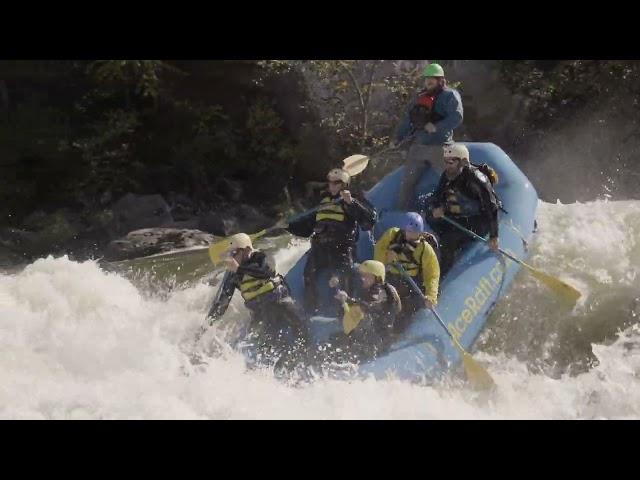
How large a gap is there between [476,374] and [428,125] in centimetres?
228

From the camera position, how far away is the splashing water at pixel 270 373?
5.16m

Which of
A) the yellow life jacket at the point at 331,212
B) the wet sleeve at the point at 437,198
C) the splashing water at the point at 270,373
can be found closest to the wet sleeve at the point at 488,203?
the wet sleeve at the point at 437,198

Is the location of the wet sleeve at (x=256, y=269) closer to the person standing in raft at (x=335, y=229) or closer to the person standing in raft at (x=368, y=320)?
the person standing in raft at (x=368, y=320)

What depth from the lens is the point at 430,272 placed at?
5926 mm

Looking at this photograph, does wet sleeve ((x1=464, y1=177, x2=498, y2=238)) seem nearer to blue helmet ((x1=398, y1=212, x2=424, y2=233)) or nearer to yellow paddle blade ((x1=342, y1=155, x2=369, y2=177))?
blue helmet ((x1=398, y1=212, x2=424, y2=233))

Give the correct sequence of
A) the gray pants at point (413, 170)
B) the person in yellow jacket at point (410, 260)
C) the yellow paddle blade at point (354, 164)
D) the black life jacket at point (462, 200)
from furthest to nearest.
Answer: the gray pants at point (413, 170), the yellow paddle blade at point (354, 164), the black life jacket at point (462, 200), the person in yellow jacket at point (410, 260)

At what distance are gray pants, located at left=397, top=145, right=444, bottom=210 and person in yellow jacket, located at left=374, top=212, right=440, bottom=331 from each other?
1247 millimetres

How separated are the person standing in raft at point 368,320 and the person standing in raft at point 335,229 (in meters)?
0.63

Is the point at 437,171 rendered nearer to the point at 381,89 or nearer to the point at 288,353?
the point at 288,353

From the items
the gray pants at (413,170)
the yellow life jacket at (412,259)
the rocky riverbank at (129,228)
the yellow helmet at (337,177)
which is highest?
the yellow helmet at (337,177)

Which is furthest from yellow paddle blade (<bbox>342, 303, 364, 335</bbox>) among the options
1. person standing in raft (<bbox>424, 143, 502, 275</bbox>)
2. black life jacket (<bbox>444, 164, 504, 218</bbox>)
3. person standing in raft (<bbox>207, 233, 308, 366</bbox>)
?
black life jacket (<bbox>444, 164, 504, 218</bbox>)

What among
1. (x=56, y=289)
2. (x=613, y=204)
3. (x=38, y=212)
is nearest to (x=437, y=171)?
(x=613, y=204)

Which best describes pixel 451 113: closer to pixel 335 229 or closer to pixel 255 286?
pixel 335 229

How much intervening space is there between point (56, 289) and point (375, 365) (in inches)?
119
